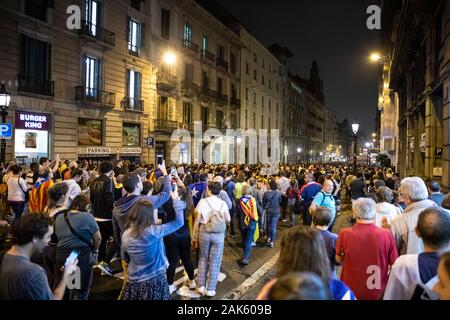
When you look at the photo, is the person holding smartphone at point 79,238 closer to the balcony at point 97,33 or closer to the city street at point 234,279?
the city street at point 234,279

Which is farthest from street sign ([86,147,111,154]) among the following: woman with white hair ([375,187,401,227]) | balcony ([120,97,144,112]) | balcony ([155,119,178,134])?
woman with white hair ([375,187,401,227])

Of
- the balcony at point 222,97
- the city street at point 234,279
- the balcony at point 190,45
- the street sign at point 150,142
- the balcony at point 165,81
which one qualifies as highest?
the balcony at point 190,45

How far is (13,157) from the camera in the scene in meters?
16.4

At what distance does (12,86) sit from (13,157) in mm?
3275

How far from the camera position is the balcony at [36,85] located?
55.3ft

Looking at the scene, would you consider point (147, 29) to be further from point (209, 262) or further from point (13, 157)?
point (209, 262)

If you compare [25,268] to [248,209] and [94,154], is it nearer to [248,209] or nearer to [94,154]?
[248,209]

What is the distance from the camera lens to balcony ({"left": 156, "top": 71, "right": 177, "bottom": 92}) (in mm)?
27194

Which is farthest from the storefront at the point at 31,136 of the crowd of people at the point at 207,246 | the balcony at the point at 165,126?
the crowd of people at the point at 207,246

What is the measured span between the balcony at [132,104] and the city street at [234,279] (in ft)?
56.2

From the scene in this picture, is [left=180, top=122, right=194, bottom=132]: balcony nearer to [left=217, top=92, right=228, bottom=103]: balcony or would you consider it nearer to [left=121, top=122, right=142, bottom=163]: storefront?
[left=121, top=122, right=142, bottom=163]: storefront

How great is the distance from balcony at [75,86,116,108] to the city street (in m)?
14.9

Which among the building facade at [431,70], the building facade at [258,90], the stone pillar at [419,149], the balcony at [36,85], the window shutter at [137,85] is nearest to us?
the building facade at [431,70]

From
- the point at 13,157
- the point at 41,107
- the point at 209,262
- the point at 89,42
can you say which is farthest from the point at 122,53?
the point at 209,262
